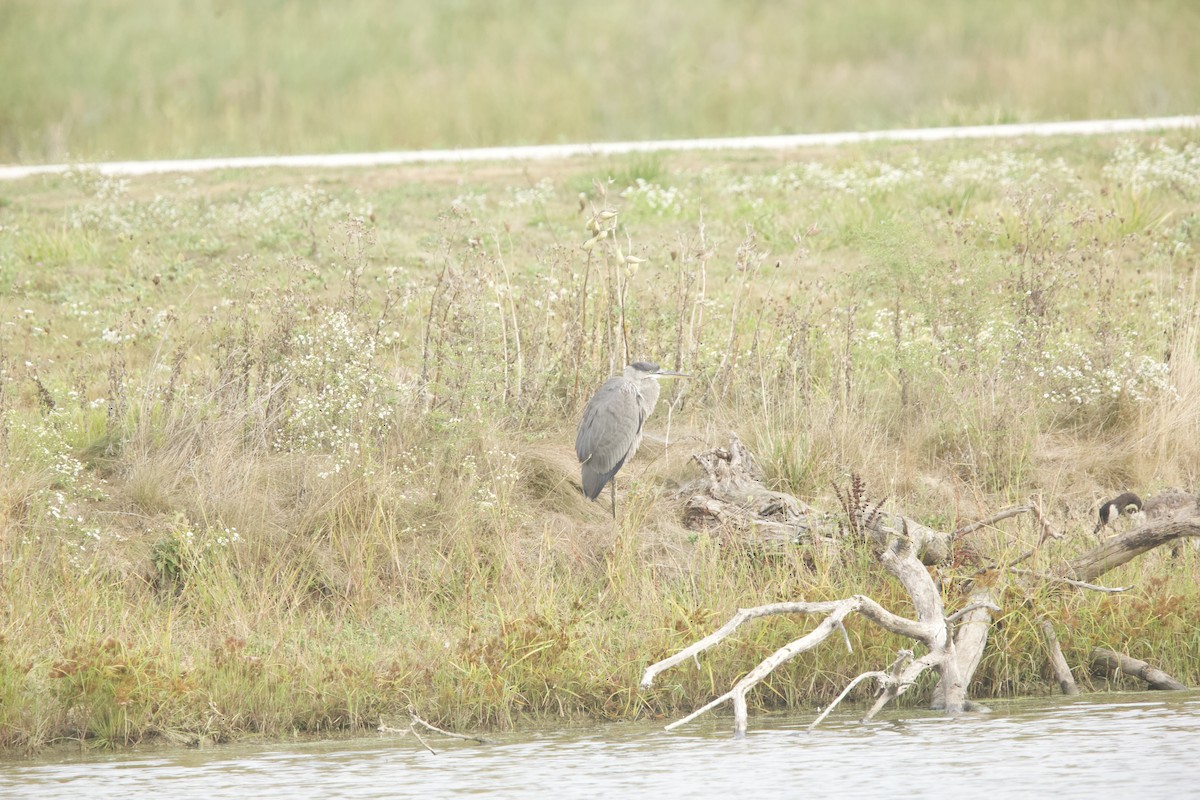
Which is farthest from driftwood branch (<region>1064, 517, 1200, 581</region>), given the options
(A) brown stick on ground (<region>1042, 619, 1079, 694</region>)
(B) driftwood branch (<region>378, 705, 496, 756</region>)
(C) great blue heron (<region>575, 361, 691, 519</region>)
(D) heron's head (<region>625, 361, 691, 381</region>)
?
(B) driftwood branch (<region>378, 705, 496, 756</region>)

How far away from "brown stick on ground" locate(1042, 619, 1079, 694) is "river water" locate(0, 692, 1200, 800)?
0.83ft

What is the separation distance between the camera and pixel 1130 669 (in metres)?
7.92

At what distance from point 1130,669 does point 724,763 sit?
7.94 ft

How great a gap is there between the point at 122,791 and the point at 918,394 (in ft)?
20.3

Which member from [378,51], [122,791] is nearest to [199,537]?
[122,791]

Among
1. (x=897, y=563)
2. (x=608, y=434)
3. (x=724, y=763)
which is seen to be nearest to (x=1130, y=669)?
(x=897, y=563)

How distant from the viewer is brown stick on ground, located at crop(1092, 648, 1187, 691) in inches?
310

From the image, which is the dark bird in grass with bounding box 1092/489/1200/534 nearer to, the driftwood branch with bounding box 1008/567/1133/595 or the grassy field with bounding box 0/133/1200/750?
the grassy field with bounding box 0/133/1200/750

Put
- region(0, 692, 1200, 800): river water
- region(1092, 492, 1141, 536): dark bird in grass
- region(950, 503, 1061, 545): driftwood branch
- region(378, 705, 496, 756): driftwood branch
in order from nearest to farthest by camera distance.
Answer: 1. region(0, 692, 1200, 800): river water
2. region(378, 705, 496, 756): driftwood branch
3. region(950, 503, 1061, 545): driftwood branch
4. region(1092, 492, 1141, 536): dark bird in grass

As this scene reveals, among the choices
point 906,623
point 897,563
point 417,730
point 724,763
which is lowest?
point 724,763

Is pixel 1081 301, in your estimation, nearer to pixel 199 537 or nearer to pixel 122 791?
pixel 199 537

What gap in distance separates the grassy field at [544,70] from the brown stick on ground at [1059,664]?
12883 millimetres

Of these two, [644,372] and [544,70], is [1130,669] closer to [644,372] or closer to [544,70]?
[644,372]

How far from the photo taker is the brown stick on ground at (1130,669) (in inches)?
310
